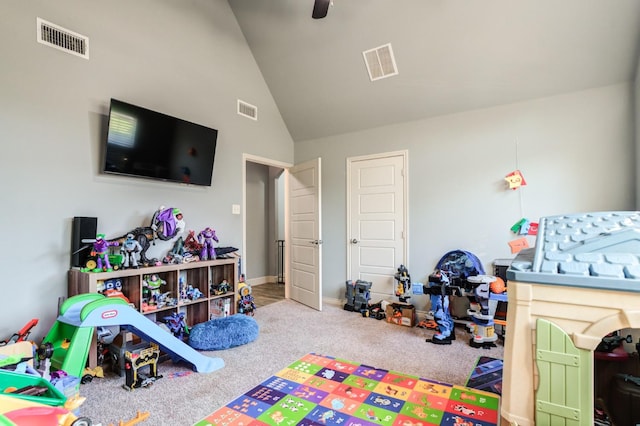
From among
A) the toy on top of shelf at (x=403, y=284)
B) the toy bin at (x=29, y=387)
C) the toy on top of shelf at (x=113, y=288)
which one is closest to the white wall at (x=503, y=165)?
the toy on top of shelf at (x=403, y=284)

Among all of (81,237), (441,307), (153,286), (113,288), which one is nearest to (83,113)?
(81,237)

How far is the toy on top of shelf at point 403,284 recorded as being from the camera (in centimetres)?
367

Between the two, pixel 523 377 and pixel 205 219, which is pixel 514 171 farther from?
pixel 205 219

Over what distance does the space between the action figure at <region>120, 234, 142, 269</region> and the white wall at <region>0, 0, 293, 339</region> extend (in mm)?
224

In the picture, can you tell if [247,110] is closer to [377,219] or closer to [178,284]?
[377,219]

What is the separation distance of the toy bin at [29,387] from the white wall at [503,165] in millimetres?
3316

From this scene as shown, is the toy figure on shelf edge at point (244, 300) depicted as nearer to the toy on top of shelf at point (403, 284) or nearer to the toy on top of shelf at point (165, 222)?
the toy on top of shelf at point (165, 222)

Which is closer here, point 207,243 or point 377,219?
point 207,243

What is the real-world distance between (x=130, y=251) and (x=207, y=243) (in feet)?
2.55

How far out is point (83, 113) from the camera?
103 inches

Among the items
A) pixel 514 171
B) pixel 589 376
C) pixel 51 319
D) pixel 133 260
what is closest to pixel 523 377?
pixel 589 376

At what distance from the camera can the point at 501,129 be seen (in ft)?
11.0

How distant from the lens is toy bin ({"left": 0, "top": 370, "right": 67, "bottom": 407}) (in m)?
1.39

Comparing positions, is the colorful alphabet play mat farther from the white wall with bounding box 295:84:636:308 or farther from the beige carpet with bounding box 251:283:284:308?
the beige carpet with bounding box 251:283:284:308
